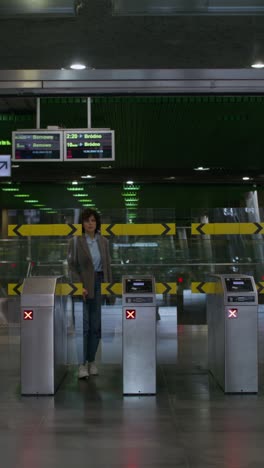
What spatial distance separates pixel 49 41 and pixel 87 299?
2816 mm

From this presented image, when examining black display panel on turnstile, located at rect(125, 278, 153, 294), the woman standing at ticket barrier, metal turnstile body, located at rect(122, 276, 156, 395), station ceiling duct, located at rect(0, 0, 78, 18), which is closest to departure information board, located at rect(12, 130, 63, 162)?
the woman standing at ticket barrier

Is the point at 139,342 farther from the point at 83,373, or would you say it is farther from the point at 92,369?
the point at 92,369

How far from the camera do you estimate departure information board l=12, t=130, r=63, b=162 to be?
26.2 ft

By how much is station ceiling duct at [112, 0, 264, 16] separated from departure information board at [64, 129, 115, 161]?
5.97 feet

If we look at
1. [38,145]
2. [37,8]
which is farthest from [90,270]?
[37,8]

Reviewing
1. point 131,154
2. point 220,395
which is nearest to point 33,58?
point 220,395

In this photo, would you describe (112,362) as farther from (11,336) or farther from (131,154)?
(131,154)

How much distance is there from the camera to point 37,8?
6.22 m

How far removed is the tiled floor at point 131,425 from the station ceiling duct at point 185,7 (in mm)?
3600

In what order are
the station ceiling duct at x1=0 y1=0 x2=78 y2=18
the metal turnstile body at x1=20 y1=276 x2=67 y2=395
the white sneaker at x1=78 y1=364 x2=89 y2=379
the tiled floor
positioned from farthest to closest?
the white sneaker at x1=78 y1=364 x2=89 y2=379
the metal turnstile body at x1=20 y1=276 x2=67 y2=395
the station ceiling duct at x1=0 y1=0 x2=78 y2=18
the tiled floor

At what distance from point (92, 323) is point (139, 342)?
3.07 ft

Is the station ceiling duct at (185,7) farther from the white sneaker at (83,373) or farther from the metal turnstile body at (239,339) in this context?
the white sneaker at (83,373)

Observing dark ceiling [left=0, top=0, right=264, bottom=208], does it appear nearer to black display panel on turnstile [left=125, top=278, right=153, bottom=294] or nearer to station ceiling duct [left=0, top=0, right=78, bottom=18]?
station ceiling duct [left=0, top=0, right=78, bottom=18]

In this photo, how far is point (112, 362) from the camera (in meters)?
8.34
